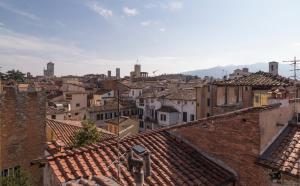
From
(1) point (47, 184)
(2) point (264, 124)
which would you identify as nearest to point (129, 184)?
(1) point (47, 184)

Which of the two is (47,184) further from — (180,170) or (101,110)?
(101,110)

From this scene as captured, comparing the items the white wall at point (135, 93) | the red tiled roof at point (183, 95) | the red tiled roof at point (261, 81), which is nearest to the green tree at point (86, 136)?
the red tiled roof at point (261, 81)

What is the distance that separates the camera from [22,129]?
14.0 metres

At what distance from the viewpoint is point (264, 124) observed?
8.60m

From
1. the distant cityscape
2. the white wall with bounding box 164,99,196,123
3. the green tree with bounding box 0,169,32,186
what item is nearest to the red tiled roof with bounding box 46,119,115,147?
the distant cityscape

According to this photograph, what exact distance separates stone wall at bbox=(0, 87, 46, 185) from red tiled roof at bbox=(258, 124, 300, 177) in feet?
35.1

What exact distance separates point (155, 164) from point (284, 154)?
369cm

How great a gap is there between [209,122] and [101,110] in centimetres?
3709

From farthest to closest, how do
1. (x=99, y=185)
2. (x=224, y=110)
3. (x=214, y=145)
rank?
(x=224, y=110) < (x=214, y=145) < (x=99, y=185)

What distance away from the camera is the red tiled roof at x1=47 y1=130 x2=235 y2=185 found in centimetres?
741

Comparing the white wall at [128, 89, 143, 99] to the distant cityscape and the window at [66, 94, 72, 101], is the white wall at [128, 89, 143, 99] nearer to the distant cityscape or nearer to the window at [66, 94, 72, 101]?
the window at [66, 94, 72, 101]

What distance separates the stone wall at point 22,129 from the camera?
13.4 meters

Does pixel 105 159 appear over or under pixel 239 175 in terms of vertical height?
over

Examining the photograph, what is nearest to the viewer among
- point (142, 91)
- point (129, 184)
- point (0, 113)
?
point (129, 184)
